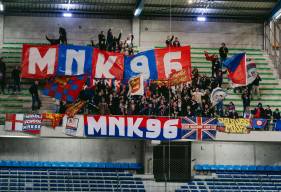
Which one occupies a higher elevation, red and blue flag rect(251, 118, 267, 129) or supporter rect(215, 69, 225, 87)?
supporter rect(215, 69, 225, 87)

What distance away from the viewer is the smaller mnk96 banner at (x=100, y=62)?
3092 centimetres

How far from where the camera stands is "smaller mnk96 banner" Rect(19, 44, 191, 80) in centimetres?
3092

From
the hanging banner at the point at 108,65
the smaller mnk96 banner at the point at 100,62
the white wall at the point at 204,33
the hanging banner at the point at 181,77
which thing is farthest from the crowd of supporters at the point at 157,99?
the white wall at the point at 204,33

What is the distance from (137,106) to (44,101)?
6.83 meters

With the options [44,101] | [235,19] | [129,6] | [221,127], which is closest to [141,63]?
[221,127]

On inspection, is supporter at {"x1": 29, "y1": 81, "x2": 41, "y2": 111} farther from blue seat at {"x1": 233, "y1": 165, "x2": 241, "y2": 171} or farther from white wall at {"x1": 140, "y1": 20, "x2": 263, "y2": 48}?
blue seat at {"x1": 233, "y1": 165, "x2": 241, "y2": 171}

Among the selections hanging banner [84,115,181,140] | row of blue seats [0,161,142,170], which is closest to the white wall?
row of blue seats [0,161,142,170]

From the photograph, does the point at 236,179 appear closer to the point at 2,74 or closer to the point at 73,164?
the point at 73,164

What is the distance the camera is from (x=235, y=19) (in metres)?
46.2

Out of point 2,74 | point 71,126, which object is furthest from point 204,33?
point 71,126

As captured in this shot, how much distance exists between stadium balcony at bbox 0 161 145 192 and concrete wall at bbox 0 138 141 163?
48 centimetres

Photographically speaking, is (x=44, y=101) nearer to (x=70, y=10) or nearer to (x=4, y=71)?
(x=4, y=71)

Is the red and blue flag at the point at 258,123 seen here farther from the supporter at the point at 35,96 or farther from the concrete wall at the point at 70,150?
the supporter at the point at 35,96

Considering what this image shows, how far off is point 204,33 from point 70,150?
41.3ft
